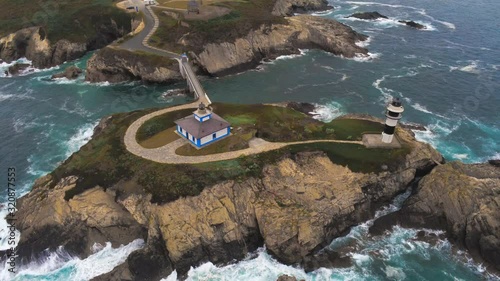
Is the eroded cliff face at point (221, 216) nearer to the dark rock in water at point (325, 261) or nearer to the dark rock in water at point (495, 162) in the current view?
the dark rock in water at point (325, 261)

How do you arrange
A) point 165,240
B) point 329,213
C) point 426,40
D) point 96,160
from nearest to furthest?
1. point 165,240
2. point 329,213
3. point 96,160
4. point 426,40

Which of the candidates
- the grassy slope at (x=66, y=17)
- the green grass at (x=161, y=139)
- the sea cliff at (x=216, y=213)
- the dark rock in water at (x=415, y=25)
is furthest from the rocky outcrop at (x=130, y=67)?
the dark rock in water at (x=415, y=25)

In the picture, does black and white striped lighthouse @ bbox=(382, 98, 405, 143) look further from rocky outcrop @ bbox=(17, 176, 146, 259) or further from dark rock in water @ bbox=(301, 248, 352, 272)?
rocky outcrop @ bbox=(17, 176, 146, 259)

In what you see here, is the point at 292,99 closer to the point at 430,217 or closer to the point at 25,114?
the point at 430,217

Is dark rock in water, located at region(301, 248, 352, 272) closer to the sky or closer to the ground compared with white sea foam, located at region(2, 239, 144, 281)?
closer to the sky

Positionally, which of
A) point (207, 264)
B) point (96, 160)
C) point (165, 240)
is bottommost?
point (207, 264)

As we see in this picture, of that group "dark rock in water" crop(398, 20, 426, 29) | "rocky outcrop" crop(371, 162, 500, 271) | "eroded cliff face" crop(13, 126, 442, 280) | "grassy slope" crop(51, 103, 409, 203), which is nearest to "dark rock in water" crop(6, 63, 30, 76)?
"grassy slope" crop(51, 103, 409, 203)

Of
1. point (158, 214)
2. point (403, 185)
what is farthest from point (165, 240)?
point (403, 185)
